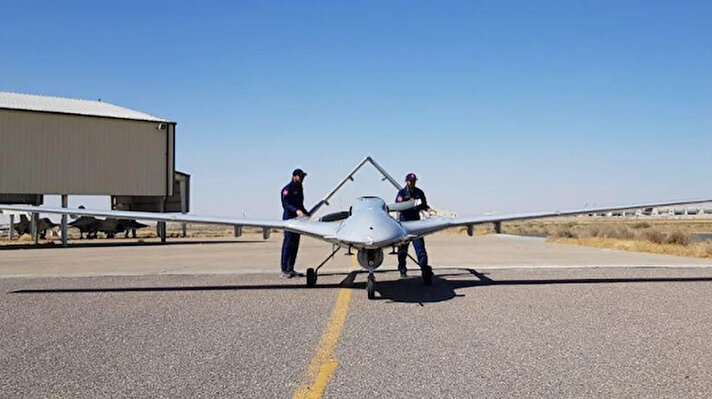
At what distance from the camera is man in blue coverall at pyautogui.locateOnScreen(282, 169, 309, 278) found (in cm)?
1237

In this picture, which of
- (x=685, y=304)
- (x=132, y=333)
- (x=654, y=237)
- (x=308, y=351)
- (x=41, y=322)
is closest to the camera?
(x=308, y=351)

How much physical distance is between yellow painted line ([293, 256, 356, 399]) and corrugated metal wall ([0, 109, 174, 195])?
28155mm

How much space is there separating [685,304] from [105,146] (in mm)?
30666

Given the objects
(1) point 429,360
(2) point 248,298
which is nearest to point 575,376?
(1) point 429,360

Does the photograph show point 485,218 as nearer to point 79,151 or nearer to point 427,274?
point 427,274

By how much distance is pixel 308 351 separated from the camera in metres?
5.51

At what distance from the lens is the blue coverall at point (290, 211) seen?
40.5 feet

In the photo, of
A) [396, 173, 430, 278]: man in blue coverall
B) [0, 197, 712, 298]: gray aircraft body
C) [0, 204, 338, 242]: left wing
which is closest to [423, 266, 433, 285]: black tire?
[0, 197, 712, 298]: gray aircraft body

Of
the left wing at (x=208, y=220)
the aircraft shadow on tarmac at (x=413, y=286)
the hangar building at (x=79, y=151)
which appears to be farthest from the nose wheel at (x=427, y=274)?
the hangar building at (x=79, y=151)

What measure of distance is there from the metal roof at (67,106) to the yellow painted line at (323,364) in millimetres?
29291

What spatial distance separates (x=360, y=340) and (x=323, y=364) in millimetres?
1077

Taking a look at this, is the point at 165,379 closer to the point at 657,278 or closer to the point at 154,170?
the point at 657,278

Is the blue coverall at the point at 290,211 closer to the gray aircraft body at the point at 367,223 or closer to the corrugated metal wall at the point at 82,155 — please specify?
the gray aircraft body at the point at 367,223

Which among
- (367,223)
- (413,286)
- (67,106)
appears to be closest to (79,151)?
(67,106)
